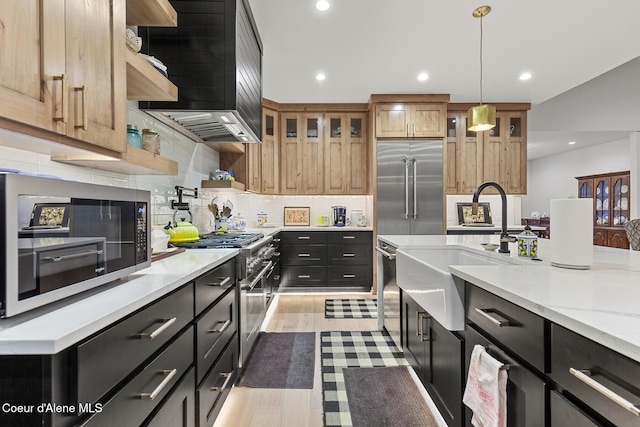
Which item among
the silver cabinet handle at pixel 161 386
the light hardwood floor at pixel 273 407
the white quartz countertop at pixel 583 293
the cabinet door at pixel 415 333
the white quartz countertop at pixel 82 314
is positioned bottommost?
the light hardwood floor at pixel 273 407

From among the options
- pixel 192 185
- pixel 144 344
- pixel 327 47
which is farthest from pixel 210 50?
pixel 144 344

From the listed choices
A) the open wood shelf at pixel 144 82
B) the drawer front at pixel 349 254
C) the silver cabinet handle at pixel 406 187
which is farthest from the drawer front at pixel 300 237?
the open wood shelf at pixel 144 82

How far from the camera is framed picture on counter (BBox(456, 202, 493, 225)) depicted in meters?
4.88

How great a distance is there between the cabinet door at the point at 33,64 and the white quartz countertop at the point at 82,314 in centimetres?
48

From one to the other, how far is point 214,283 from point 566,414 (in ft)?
4.65

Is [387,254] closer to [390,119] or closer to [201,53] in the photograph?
[201,53]

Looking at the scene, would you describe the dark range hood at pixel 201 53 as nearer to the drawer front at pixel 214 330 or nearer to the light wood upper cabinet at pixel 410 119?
the drawer front at pixel 214 330

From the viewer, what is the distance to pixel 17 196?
2.28 feet

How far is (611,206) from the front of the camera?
7094 mm

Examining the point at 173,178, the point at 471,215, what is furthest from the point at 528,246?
the point at 471,215

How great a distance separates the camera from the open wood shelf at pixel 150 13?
1.46 meters

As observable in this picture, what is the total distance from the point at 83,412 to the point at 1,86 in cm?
77

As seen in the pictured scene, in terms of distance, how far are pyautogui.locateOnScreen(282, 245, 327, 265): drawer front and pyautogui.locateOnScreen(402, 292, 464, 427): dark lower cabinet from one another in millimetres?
2368

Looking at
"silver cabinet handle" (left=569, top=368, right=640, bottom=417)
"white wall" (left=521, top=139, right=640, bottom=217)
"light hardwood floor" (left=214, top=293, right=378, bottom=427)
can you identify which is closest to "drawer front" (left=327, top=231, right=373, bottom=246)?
"light hardwood floor" (left=214, top=293, right=378, bottom=427)
